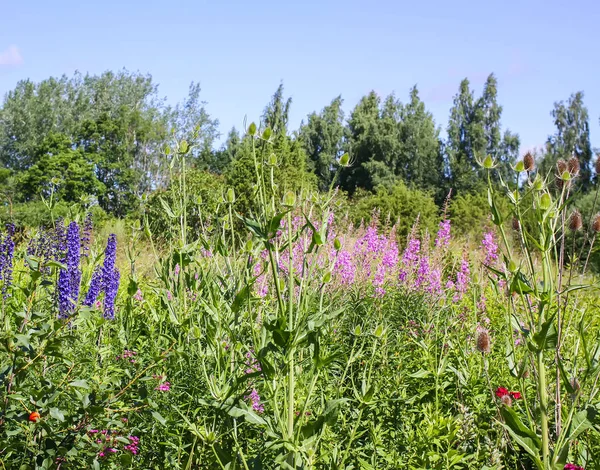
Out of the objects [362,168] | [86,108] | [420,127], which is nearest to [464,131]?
[420,127]

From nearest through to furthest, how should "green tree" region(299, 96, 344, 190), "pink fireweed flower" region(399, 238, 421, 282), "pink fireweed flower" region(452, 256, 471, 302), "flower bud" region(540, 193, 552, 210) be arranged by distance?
"flower bud" region(540, 193, 552, 210) → "pink fireweed flower" region(452, 256, 471, 302) → "pink fireweed flower" region(399, 238, 421, 282) → "green tree" region(299, 96, 344, 190)

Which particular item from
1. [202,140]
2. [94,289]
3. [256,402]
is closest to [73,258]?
[94,289]

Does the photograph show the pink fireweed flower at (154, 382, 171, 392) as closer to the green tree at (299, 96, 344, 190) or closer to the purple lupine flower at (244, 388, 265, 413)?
the purple lupine flower at (244, 388, 265, 413)

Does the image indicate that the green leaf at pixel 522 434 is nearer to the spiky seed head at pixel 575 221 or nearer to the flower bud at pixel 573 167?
the spiky seed head at pixel 575 221

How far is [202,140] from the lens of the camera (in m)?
47.5

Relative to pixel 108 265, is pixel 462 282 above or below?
below

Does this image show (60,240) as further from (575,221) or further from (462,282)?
(462,282)

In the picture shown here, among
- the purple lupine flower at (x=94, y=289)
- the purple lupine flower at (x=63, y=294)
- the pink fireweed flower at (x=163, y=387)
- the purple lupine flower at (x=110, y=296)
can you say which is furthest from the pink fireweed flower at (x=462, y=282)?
the purple lupine flower at (x=63, y=294)

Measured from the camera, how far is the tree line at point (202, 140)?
3384 cm

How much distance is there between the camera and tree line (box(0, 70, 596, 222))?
3384 cm

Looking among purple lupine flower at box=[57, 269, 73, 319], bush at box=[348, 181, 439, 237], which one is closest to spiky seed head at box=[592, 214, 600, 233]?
purple lupine flower at box=[57, 269, 73, 319]

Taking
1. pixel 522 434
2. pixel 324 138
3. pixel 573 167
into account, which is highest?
pixel 324 138

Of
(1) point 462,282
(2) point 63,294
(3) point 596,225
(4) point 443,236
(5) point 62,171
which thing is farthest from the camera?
(5) point 62,171

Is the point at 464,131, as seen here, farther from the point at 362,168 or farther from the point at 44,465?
the point at 44,465
